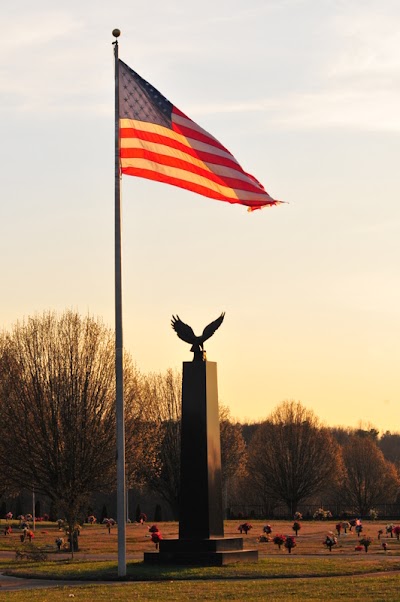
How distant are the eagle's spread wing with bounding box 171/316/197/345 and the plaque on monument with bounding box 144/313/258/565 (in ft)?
1.81

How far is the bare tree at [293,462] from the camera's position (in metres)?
85.9

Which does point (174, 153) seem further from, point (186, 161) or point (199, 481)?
point (199, 481)

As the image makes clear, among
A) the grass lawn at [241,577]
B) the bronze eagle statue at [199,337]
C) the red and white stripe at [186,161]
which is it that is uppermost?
the red and white stripe at [186,161]

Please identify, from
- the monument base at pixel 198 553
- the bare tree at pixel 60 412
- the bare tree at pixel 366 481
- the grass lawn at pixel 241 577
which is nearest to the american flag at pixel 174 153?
the grass lawn at pixel 241 577

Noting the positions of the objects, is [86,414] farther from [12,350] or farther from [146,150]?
[146,150]

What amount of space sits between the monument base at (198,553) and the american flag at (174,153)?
904 cm

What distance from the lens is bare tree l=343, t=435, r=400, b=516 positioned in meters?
96.2

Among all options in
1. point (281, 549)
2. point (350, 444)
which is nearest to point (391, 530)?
point (281, 549)

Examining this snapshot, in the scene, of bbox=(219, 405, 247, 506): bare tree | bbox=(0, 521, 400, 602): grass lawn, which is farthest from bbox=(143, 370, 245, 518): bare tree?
bbox=(0, 521, 400, 602): grass lawn

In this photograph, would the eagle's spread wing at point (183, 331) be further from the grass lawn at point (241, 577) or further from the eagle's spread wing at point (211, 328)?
the grass lawn at point (241, 577)

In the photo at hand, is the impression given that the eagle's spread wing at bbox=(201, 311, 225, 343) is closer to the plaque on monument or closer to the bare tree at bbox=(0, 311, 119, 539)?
the plaque on monument

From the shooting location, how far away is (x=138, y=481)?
227 ft

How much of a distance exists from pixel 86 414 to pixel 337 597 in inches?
1055

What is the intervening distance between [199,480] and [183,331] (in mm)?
4097
